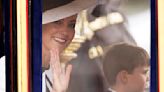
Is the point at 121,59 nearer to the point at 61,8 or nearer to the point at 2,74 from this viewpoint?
the point at 61,8

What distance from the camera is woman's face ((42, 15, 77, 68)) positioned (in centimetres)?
130

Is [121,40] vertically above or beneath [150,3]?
beneath

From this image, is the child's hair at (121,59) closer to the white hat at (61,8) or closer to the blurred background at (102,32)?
the blurred background at (102,32)

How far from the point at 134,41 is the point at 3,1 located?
0.53 metres

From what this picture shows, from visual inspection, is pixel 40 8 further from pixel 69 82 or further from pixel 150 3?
pixel 150 3

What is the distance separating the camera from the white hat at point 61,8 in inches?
50.9

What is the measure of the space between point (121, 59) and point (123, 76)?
7 cm

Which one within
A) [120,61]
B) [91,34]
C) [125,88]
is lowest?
[125,88]

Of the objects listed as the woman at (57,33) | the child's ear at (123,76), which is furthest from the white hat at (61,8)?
the child's ear at (123,76)

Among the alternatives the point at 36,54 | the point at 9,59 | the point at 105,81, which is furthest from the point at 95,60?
the point at 9,59

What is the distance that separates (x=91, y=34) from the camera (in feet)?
4.24

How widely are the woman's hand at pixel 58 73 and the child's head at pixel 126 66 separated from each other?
0.50 ft

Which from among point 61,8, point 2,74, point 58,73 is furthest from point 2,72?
point 61,8

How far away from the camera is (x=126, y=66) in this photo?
1289 mm
